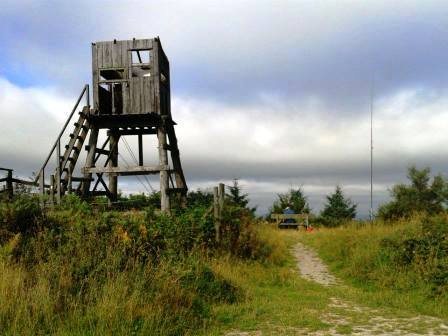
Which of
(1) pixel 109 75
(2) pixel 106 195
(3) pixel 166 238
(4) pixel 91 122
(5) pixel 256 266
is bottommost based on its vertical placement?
(5) pixel 256 266

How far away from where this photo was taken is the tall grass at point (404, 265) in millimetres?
8914

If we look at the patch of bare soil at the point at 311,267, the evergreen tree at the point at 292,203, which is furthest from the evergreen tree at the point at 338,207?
the patch of bare soil at the point at 311,267

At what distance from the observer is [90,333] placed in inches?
224

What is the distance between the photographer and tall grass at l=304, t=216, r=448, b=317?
8.91 metres

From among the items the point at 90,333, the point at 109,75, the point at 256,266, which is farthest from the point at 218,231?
the point at 109,75

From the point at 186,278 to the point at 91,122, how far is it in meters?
9.10

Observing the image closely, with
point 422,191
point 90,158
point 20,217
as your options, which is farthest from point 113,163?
point 422,191

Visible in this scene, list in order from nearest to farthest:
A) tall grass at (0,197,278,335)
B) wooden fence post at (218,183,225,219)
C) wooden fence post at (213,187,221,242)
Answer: tall grass at (0,197,278,335)
wooden fence post at (213,187,221,242)
wooden fence post at (218,183,225,219)

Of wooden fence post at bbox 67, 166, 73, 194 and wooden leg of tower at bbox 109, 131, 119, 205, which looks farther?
wooden leg of tower at bbox 109, 131, 119, 205

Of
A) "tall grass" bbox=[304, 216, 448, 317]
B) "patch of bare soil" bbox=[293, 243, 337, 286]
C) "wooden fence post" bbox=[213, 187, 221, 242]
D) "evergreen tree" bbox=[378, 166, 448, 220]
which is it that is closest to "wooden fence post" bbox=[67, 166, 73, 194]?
"wooden fence post" bbox=[213, 187, 221, 242]

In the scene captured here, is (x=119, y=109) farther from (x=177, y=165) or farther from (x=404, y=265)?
(x=404, y=265)

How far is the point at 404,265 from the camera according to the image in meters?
10.6

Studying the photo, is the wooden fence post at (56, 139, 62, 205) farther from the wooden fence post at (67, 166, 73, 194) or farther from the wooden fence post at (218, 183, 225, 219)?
the wooden fence post at (218, 183, 225, 219)

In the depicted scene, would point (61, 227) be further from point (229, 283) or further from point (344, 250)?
point (344, 250)
